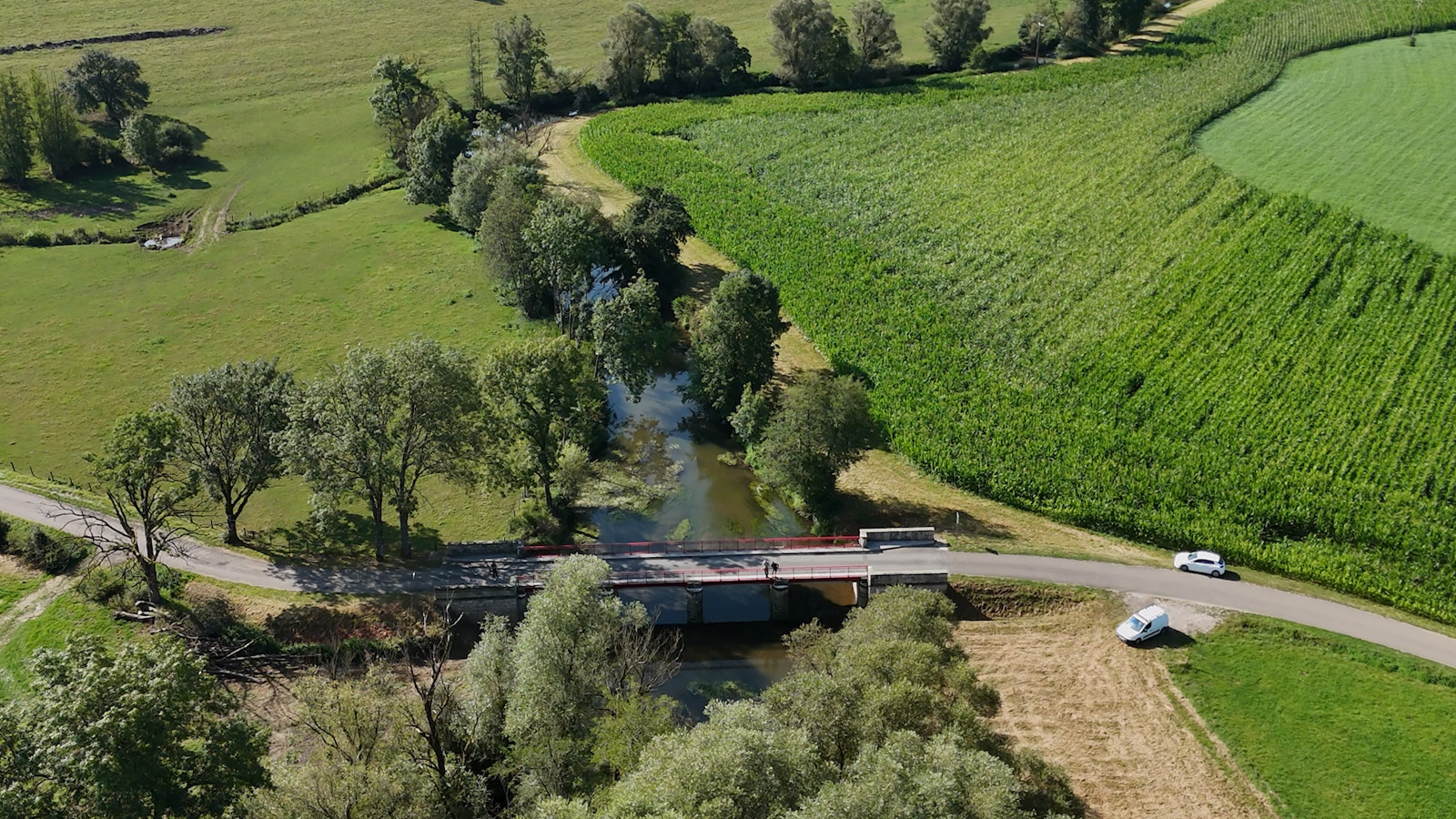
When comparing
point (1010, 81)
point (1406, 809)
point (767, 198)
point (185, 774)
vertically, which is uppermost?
point (1010, 81)

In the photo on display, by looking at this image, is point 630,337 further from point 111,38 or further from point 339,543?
point 111,38

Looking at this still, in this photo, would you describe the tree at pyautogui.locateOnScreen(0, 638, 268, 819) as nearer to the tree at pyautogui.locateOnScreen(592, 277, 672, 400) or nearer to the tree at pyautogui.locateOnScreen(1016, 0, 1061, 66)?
the tree at pyautogui.locateOnScreen(592, 277, 672, 400)

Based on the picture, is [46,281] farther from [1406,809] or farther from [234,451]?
[1406,809]

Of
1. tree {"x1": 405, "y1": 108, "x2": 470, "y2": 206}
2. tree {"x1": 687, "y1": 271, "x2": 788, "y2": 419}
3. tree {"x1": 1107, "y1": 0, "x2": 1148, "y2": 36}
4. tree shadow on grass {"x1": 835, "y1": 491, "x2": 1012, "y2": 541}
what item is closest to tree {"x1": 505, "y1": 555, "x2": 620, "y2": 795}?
tree shadow on grass {"x1": 835, "y1": 491, "x2": 1012, "y2": 541}

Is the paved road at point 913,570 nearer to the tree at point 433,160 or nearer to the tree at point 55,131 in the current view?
the tree at point 433,160

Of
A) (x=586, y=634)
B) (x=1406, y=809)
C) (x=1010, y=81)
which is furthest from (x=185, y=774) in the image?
(x=1010, y=81)

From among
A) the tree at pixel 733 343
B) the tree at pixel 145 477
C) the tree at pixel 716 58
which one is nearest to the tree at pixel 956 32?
the tree at pixel 716 58
